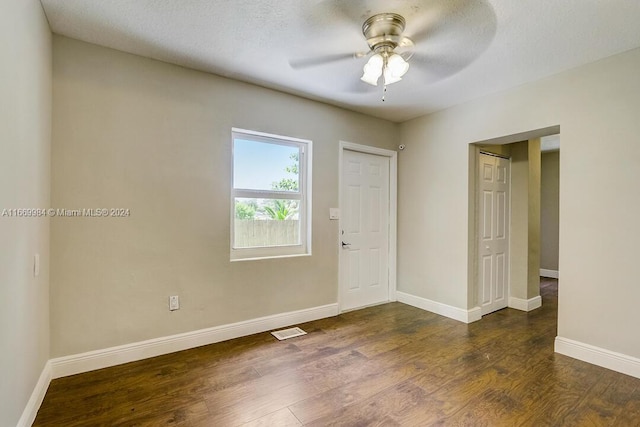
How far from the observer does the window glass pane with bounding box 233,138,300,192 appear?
10.2 feet

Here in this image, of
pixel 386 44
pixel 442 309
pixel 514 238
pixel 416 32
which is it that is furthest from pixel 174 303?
pixel 514 238

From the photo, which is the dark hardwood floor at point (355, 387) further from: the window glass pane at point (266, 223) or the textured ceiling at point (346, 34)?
the textured ceiling at point (346, 34)

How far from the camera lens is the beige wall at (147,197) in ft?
7.52

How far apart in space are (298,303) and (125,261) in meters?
1.72

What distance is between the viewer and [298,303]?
11.1 feet

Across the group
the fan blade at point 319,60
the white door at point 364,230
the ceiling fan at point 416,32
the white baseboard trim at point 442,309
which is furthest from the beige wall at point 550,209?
the fan blade at point 319,60

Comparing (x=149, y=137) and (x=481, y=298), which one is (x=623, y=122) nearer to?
(x=481, y=298)

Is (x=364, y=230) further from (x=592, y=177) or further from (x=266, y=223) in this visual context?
(x=592, y=177)

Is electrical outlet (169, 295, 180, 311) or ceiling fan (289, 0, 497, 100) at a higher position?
ceiling fan (289, 0, 497, 100)

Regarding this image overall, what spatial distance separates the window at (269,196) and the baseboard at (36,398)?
151cm

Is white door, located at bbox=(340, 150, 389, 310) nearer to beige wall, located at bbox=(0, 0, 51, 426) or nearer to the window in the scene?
the window

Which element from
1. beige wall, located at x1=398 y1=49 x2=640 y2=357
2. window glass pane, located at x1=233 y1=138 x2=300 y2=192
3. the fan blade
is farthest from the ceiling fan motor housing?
beige wall, located at x1=398 y1=49 x2=640 y2=357

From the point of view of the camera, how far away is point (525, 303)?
3895mm

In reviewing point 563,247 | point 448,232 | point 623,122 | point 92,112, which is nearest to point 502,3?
point 623,122
